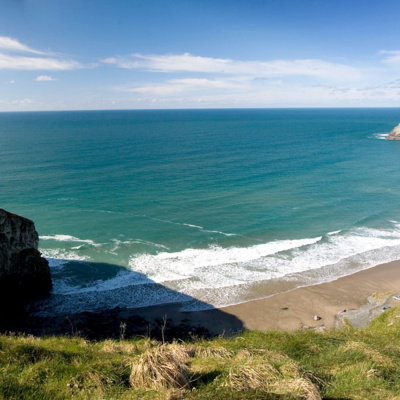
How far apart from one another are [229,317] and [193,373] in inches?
670

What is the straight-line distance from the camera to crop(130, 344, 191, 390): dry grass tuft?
929cm

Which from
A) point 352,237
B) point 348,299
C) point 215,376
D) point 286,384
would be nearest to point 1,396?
point 215,376

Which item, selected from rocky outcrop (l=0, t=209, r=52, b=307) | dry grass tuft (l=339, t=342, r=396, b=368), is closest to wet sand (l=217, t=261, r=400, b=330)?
dry grass tuft (l=339, t=342, r=396, b=368)

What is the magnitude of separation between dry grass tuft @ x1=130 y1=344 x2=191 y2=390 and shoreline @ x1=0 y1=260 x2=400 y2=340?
13.8m

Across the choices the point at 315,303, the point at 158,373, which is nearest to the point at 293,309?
the point at 315,303

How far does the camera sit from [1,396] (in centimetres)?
857

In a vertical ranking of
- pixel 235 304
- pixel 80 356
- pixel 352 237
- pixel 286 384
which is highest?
pixel 286 384

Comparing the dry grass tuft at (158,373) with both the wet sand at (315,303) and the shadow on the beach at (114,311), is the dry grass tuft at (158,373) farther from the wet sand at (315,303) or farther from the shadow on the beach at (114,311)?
the wet sand at (315,303)

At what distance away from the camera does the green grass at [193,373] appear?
8.91 m

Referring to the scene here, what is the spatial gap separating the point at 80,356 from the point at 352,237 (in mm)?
37430

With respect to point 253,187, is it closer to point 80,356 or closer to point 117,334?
point 117,334

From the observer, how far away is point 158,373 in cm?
932

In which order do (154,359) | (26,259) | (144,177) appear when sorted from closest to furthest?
(154,359), (26,259), (144,177)

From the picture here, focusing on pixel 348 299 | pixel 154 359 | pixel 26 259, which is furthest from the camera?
pixel 348 299
